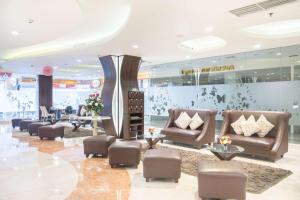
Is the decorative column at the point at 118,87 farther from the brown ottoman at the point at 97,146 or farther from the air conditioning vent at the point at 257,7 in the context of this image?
the air conditioning vent at the point at 257,7

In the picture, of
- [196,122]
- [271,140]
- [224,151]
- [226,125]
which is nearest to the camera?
[224,151]

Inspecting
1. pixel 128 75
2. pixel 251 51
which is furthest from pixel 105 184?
pixel 251 51

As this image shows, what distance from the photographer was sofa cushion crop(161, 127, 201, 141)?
7.03 metres

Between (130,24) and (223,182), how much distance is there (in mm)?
3719

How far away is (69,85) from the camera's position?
18.9 meters

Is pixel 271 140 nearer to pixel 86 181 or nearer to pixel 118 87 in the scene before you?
pixel 86 181

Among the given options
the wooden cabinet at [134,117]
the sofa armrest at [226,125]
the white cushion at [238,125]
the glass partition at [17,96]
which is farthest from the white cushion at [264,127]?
the glass partition at [17,96]

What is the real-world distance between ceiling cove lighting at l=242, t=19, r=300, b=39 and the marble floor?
309cm

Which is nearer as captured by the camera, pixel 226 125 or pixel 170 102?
pixel 226 125

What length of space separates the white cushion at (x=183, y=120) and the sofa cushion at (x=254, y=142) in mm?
1725

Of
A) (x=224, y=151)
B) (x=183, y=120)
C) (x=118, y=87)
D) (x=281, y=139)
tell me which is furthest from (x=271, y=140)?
(x=118, y=87)

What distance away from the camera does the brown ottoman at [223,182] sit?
335 cm

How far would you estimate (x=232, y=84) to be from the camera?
342 inches

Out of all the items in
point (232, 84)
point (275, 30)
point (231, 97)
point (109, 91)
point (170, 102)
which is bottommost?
point (170, 102)
